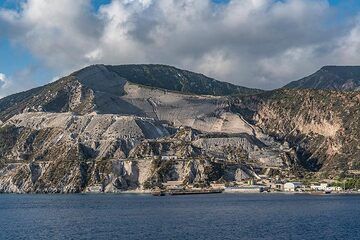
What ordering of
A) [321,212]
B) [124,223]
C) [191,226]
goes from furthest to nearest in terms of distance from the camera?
1. [321,212]
2. [124,223]
3. [191,226]

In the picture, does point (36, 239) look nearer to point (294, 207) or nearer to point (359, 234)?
point (359, 234)

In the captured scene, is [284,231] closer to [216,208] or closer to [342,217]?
[342,217]

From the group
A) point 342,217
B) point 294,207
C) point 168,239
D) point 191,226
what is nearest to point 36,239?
point 168,239

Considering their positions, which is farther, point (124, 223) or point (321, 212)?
point (321, 212)

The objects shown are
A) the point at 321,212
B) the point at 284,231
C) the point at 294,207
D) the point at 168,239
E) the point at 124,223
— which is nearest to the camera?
the point at 168,239

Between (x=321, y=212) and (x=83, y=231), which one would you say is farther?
(x=321, y=212)

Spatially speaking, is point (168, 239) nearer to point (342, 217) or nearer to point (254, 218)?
point (254, 218)

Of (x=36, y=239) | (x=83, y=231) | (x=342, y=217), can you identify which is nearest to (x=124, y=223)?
(x=83, y=231)

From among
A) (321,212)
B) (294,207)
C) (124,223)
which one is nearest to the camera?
(124,223)

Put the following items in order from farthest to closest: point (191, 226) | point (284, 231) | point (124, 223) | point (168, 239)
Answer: point (124, 223) < point (191, 226) < point (284, 231) < point (168, 239)
